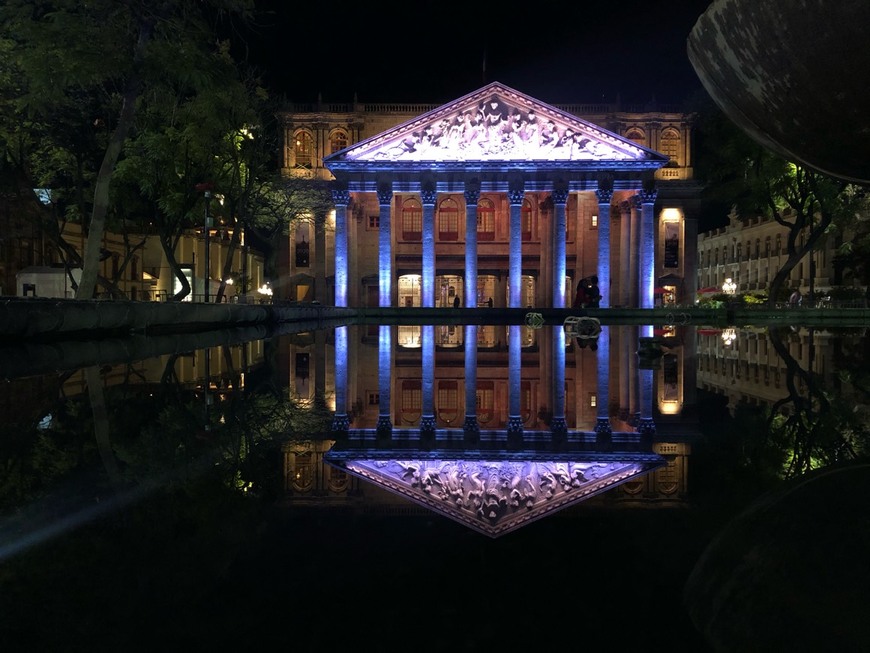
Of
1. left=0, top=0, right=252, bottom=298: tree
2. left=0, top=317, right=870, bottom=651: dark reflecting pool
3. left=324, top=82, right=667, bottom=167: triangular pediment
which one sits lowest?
left=0, top=317, right=870, bottom=651: dark reflecting pool

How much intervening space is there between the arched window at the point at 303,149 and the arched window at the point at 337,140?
155 cm

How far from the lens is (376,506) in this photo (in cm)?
374

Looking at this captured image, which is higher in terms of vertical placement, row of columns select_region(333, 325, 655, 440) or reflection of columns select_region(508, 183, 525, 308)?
reflection of columns select_region(508, 183, 525, 308)

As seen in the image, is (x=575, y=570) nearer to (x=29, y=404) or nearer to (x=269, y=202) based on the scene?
(x=29, y=404)

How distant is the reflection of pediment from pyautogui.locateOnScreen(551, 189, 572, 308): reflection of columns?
1807 inches

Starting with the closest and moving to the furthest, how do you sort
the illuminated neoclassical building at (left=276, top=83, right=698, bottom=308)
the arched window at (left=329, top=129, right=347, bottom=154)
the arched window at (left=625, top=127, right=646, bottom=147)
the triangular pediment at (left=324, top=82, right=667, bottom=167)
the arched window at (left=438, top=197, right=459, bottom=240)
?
the triangular pediment at (left=324, top=82, right=667, bottom=167)
the illuminated neoclassical building at (left=276, top=83, right=698, bottom=308)
the arched window at (left=438, top=197, right=459, bottom=240)
the arched window at (left=329, top=129, right=347, bottom=154)
the arched window at (left=625, top=127, right=646, bottom=147)

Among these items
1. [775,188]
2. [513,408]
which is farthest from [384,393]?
[775,188]

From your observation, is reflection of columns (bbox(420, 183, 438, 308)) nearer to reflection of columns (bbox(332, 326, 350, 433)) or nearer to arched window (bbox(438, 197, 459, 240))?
arched window (bbox(438, 197, 459, 240))

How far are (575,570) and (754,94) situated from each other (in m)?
4.02

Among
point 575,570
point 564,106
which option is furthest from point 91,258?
point 564,106

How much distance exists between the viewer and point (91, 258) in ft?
67.9

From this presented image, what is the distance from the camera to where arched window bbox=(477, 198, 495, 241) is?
202 feet

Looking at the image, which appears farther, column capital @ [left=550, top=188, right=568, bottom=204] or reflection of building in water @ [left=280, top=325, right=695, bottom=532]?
column capital @ [left=550, top=188, right=568, bottom=204]

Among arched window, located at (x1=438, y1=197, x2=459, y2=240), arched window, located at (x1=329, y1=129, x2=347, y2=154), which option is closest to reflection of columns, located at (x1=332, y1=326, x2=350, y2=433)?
arched window, located at (x1=438, y1=197, x2=459, y2=240)
